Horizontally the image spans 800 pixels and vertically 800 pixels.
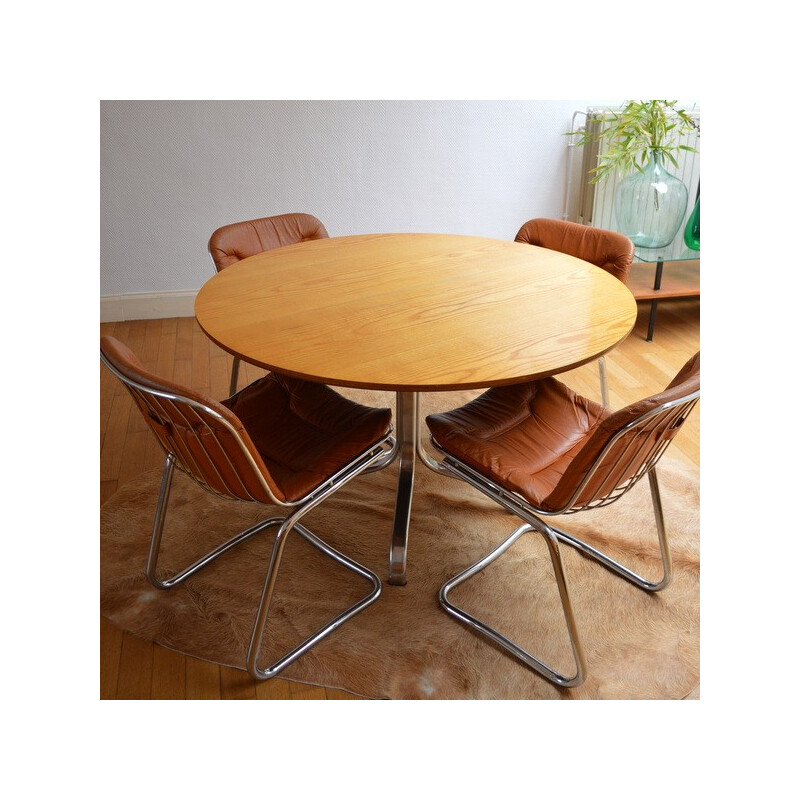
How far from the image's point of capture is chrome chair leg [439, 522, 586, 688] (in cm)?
175

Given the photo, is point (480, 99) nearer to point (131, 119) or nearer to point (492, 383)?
point (131, 119)

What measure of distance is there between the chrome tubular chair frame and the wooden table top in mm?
231

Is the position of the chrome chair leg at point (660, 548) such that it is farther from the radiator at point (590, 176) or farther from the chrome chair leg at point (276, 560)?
the radiator at point (590, 176)

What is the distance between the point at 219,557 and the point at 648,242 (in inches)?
107

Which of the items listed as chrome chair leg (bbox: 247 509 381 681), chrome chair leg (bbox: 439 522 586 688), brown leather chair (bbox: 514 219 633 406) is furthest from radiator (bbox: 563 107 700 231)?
chrome chair leg (bbox: 247 509 381 681)

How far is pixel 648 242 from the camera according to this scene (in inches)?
152

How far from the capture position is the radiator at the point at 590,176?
4.14 m

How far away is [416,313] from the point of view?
200cm

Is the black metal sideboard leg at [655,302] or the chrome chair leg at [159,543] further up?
the black metal sideboard leg at [655,302]

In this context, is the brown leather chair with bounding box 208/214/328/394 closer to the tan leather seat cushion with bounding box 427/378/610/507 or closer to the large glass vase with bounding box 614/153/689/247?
the tan leather seat cushion with bounding box 427/378/610/507

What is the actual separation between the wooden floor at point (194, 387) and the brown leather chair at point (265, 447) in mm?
125

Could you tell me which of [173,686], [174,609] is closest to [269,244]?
[174,609]

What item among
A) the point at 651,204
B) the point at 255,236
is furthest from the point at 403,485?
the point at 651,204

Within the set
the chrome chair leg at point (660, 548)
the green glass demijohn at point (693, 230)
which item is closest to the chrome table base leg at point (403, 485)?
the chrome chair leg at point (660, 548)
